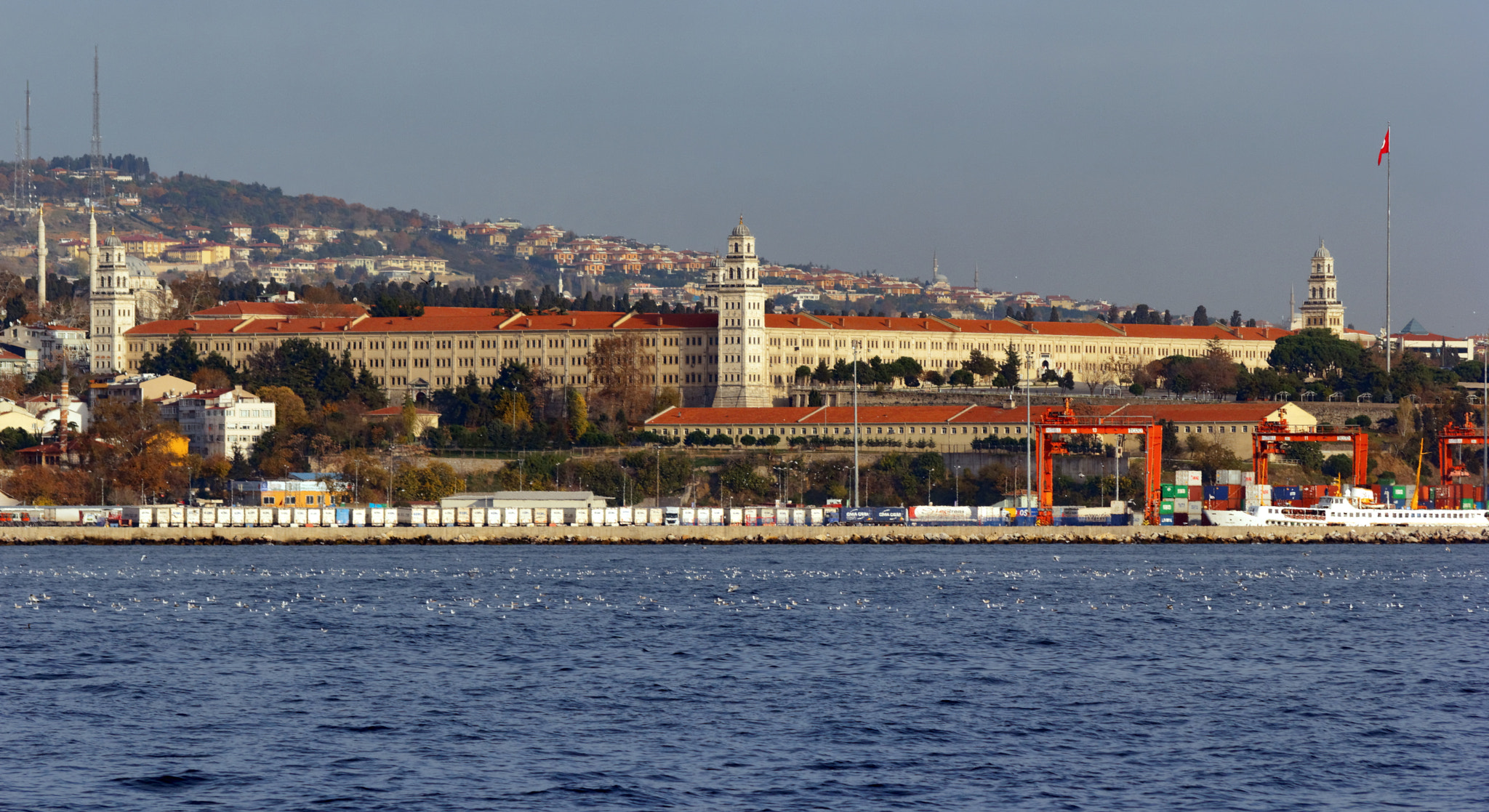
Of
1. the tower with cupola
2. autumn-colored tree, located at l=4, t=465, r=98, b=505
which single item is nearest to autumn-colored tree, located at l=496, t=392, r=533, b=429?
autumn-colored tree, located at l=4, t=465, r=98, b=505

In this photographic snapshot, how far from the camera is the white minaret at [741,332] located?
109500 millimetres

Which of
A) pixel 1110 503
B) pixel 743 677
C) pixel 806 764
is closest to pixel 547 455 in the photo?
pixel 1110 503

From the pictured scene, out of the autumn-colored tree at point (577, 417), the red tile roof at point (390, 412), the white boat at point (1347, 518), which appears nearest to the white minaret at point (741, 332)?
Answer: the autumn-colored tree at point (577, 417)

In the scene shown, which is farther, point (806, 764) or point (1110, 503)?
point (1110, 503)

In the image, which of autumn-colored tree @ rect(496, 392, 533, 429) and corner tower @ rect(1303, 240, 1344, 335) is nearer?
autumn-colored tree @ rect(496, 392, 533, 429)

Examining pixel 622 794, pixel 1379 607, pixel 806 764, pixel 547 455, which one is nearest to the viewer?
pixel 622 794

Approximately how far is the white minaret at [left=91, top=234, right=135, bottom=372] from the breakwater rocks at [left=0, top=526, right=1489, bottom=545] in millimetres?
52574

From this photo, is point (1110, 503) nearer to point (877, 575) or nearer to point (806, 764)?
point (877, 575)

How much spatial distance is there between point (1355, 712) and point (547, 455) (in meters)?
62.9

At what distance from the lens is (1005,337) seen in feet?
405

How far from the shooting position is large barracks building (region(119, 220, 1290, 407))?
111 metres

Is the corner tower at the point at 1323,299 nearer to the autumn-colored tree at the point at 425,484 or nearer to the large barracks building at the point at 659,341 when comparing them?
the large barracks building at the point at 659,341

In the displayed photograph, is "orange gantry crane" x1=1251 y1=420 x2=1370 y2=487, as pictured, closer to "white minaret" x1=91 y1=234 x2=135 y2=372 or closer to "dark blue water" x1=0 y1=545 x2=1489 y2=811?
"dark blue water" x1=0 y1=545 x2=1489 y2=811

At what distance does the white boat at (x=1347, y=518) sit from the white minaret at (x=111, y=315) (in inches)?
2615
